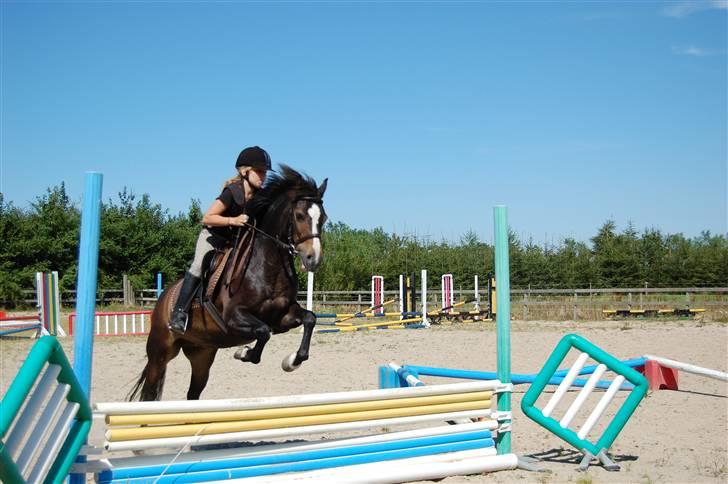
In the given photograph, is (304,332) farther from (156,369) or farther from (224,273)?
(156,369)

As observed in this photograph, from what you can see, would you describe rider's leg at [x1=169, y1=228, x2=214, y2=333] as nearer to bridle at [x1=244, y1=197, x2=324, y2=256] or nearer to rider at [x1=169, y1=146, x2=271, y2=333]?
rider at [x1=169, y1=146, x2=271, y2=333]

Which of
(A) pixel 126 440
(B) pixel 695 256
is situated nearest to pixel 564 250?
(B) pixel 695 256

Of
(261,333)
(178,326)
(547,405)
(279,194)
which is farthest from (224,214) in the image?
(547,405)

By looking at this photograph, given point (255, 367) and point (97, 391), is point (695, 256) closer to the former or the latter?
point (255, 367)

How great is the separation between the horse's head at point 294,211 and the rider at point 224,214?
11cm

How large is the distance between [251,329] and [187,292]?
66cm

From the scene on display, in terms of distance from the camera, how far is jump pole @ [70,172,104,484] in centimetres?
314

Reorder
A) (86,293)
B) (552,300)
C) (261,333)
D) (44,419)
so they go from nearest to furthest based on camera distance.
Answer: (44,419) → (86,293) → (261,333) → (552,300)

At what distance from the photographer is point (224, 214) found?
5285mm

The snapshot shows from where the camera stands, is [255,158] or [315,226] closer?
[315,226]

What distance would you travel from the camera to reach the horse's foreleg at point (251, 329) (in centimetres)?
487

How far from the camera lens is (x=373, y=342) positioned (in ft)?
46.5

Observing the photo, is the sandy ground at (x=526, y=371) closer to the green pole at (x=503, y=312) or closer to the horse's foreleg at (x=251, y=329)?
the green pole at (x=503, y=312)

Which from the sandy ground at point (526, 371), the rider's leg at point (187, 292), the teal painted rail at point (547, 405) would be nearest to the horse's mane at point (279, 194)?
the rider's leg at point (187, 292)
